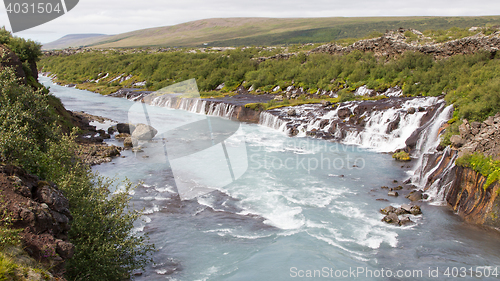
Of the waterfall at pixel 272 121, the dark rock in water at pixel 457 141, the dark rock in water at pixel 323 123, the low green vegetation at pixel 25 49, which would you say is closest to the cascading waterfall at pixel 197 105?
the waterfall at pixel 272 121

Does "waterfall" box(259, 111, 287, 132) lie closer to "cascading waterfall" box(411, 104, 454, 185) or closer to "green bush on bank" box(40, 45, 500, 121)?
"green bush on bank" box(40, 45, 500, 121)

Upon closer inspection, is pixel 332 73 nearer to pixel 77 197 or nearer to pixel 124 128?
pixel 124 128

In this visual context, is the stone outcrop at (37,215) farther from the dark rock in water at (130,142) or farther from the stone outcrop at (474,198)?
the dark rock in water at (130,142)

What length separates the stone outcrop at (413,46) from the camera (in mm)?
34906

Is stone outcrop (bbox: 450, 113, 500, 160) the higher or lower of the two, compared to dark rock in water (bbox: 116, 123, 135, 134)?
higher

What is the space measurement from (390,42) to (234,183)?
3670 cm

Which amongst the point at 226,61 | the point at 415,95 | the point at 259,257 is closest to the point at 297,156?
the point at 259,257

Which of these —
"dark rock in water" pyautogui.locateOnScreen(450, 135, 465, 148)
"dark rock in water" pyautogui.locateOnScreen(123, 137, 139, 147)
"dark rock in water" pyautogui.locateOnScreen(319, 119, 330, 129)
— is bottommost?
"dark rock in water" pyautogui.locateOnScreen(123, 137, 139, 147)

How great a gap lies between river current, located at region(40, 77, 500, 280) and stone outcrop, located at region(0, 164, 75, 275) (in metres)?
2.37

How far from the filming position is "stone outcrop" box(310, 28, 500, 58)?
34.9m

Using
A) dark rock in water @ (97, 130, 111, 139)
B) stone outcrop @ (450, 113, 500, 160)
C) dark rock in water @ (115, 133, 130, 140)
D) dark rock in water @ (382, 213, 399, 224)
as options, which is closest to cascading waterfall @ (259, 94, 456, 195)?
stone outcrop @ (450, 113, 500, 160)

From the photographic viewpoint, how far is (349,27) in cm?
18938

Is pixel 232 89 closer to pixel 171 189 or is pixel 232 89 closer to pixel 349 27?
pixel 171 189

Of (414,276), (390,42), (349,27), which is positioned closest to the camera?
(414,276)
